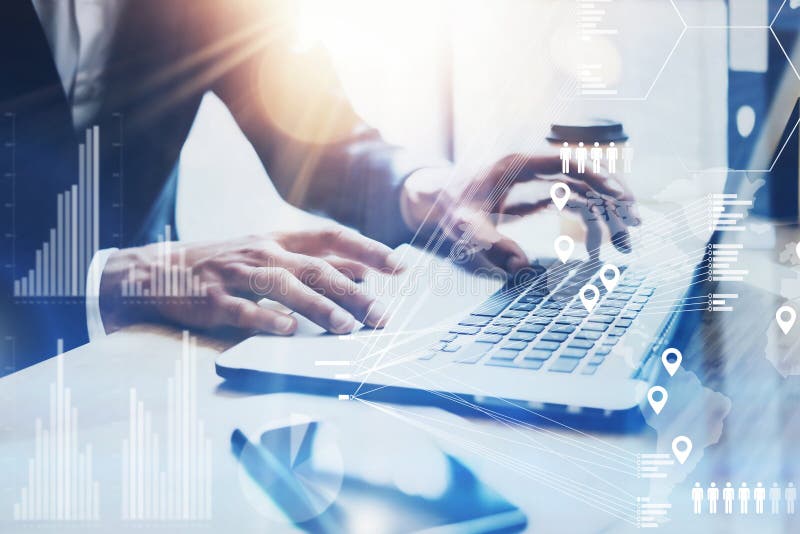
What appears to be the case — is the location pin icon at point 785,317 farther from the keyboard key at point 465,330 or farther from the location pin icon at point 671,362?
the keyboard key at point 465,330

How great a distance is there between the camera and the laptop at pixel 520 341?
1.11m

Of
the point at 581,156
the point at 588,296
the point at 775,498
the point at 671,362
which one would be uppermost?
the point at 581,156

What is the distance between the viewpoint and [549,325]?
45.3 inches

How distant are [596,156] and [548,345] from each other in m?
0.31

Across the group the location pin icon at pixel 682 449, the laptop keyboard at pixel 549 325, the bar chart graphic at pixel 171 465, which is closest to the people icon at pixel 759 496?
the location pin icon at pixel 682 449

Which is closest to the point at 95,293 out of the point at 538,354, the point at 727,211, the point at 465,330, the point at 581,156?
the point at 465,330

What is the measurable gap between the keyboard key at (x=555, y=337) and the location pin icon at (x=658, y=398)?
0.51 ft

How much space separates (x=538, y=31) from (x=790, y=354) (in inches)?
25.7

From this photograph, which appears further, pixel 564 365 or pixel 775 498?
pixel 775 498

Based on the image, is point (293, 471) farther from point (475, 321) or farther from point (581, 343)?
point (581, 343)

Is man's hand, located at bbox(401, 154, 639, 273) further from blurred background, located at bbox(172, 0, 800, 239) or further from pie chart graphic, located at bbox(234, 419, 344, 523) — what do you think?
pie chart graphic, located at bbox(234, 419, 344, 523)

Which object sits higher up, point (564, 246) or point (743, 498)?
point (564, 246)

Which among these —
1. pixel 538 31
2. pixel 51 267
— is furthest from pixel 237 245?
pixel 538 31

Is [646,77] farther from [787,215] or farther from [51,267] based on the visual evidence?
[51,267]
